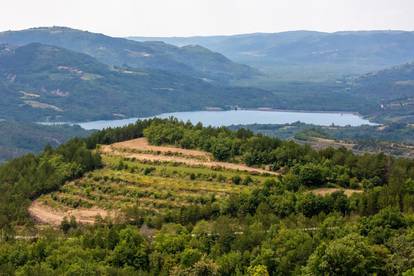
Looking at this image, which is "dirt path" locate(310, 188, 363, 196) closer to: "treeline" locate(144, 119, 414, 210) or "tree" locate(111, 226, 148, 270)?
"treeline" locate(144, 119, 414, 210)

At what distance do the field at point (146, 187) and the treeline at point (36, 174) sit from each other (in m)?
1.29

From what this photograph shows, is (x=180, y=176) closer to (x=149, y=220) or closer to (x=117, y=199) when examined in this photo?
(x=117, y=199)

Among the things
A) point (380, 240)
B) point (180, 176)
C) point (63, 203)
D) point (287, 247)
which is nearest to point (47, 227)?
point (63, 203)

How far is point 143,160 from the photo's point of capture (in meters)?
87.2

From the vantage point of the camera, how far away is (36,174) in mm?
83062

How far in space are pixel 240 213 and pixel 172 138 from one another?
31888mm

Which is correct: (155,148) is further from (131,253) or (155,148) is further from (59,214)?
(131,253)

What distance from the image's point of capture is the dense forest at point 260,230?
5084cm

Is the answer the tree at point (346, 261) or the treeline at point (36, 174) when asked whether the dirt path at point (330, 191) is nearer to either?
the tree at point (346, 261)

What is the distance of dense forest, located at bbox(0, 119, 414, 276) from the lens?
50.8 m

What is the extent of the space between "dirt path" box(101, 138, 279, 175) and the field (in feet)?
0.39

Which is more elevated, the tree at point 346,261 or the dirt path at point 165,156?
the dirt path at point 165,156

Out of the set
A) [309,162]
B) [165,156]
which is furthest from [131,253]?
[165,156]

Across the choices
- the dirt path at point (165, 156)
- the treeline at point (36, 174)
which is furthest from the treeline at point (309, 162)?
the treeline at point (36, 174)
